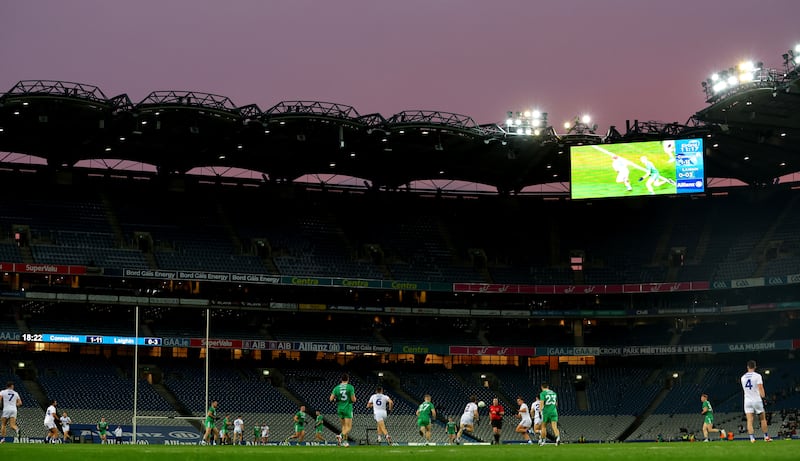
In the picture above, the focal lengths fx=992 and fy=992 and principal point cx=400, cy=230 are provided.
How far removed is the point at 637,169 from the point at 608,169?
1822 mm

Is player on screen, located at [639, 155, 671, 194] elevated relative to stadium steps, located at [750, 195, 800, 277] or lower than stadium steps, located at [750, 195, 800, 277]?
elevated

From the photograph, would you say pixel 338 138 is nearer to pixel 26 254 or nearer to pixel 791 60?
pixel 26 254

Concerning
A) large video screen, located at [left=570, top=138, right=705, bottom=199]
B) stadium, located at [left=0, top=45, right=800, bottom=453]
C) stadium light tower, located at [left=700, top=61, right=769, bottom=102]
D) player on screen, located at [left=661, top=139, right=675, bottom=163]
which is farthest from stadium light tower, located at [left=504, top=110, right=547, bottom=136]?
stadium light tower, located at [left=700, top=61, right=769, bottom=102]

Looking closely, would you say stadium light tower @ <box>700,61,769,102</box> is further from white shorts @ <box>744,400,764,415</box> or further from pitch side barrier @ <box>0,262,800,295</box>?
white shorts @ <box>744,400,764,415</box>

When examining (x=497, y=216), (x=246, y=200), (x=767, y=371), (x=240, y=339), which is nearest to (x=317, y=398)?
(x=240, y=339)

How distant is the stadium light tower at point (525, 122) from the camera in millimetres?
64500

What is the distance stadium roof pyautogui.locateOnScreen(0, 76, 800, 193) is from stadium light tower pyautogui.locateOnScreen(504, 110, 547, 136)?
1.44 feet

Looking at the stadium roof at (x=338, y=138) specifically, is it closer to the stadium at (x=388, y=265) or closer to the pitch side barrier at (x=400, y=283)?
the stadium at (x=388, y=265)

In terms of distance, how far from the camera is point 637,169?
209ft

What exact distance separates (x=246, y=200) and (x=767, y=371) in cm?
4025

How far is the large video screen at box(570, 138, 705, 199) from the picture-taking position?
205ft

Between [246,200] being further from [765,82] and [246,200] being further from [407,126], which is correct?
[765,82]

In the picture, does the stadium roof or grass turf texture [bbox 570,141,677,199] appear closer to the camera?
the stadium roof

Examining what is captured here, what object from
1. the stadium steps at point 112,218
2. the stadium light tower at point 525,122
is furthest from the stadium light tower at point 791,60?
the stadium steps at point 112,218
